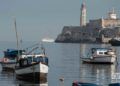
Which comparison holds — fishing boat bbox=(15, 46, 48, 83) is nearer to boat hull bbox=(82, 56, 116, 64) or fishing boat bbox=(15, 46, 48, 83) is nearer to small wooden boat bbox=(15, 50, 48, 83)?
small wooden boat bbox=(15, 50, 48, 83)

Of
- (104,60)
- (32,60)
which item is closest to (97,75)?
(32,60)

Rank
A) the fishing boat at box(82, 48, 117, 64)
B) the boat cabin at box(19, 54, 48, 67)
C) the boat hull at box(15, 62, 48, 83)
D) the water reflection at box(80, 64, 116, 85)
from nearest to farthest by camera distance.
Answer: the boat hull at box(15, 62, 48, 83) < the boat cabin at box(19, 54, 48, 67) < the water reflection at box(80, 64, 116, 85) < the fishing boat at box(82, 48, 117, 64)

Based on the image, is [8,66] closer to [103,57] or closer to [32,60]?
[32,60]

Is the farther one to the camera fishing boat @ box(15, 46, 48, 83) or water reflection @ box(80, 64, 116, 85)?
water reflection @ box(80, 64, 116, 85)

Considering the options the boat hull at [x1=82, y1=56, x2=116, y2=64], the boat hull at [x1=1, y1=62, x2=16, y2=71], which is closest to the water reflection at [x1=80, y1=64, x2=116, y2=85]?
the boat hull at [x1=82, y1=56, x2=116, y2=64]

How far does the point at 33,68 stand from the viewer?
1852 inches

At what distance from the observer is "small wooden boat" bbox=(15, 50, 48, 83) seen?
46750mm

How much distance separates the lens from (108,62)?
77562 mm

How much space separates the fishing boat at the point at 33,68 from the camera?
4675 centimetres

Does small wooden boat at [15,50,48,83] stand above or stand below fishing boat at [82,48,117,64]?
below

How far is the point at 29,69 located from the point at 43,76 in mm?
1413

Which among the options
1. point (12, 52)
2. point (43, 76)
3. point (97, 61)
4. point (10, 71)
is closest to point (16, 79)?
point (43, 76)

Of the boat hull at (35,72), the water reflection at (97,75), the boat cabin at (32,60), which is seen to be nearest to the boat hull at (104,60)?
the water reflection at (97,75)

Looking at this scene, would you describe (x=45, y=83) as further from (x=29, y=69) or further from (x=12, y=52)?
(x=12, y=52)
